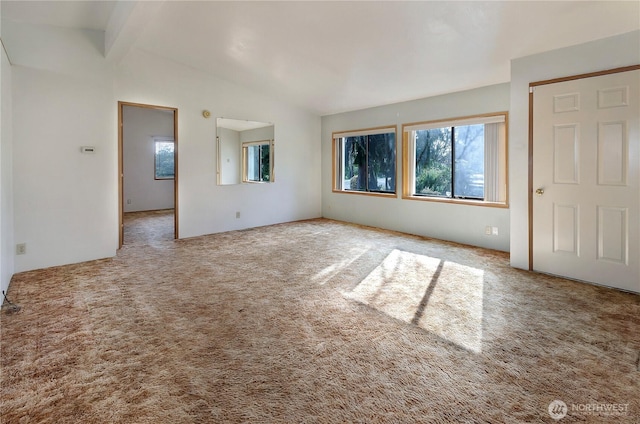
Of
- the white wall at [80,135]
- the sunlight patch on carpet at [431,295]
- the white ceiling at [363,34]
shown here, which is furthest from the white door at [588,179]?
the white wall at [80,135]

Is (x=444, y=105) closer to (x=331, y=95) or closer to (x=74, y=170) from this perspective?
(x=331, y=95)

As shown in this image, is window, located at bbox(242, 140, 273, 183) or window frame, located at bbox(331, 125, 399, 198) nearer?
window frame, located at bbox(331, 125, 399, 198)

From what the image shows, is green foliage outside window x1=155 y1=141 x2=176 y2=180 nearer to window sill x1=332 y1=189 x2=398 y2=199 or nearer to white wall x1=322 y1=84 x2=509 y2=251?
white wall x1=322 y1=84 x2=509 y2=251

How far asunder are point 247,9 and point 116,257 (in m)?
3.41

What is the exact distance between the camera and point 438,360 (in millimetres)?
1942

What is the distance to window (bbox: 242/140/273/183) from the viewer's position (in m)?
6.23

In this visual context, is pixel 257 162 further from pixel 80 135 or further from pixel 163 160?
pixel 163 160

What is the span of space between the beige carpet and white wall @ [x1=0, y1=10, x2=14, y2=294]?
0.91 ft

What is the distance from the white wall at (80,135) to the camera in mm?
3619

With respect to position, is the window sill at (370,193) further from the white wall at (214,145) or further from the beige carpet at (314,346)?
the beige carpet at (314,346)

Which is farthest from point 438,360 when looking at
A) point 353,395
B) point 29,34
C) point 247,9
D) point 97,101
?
point 29,34

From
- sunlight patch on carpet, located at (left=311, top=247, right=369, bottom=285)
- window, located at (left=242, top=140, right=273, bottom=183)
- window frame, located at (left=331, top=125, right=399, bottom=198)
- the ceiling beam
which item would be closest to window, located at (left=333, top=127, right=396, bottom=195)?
window frame, located at (left=331, top=125, right=399, bottom=198)

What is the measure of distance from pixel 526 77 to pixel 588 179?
1.24m

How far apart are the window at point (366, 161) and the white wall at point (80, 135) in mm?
2732
